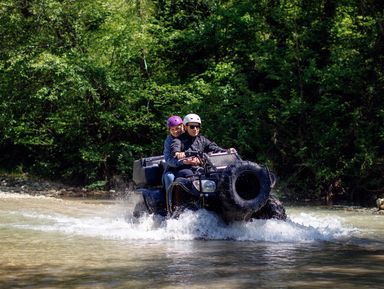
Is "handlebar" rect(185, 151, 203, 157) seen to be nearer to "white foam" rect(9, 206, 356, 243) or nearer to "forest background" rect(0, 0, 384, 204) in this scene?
"white foam" rect(9, 206, 356, 243)

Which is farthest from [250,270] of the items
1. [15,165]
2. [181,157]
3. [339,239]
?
[15,165]

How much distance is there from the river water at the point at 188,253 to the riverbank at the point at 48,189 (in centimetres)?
724

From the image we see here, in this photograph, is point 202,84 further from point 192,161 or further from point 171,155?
point 192,161

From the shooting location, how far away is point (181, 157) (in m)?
10.6

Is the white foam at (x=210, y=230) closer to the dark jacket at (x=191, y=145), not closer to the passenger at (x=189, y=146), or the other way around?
the passenger at (x=189, y=146)

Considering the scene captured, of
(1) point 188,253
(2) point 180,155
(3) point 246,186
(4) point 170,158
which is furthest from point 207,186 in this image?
(1) point 188,253

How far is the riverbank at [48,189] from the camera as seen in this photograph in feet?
67.1

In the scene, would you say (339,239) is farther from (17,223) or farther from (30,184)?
(30,184)

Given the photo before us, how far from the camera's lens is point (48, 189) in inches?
852

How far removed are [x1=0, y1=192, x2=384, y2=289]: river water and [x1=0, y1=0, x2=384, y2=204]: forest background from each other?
16.7ft

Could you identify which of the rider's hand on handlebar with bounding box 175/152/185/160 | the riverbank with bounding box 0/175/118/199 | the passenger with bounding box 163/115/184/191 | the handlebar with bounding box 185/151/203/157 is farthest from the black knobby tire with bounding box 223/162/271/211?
the riverbank with bounding box 0/175/118/199

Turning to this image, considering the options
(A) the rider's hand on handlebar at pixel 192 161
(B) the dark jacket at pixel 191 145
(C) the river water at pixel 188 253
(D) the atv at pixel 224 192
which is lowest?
(C) the river water at pixel 188 253

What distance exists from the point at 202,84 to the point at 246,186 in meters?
10.7

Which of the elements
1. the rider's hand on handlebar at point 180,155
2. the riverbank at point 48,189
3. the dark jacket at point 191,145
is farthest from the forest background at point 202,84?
the rider's hand on handlebar at point 180,155
